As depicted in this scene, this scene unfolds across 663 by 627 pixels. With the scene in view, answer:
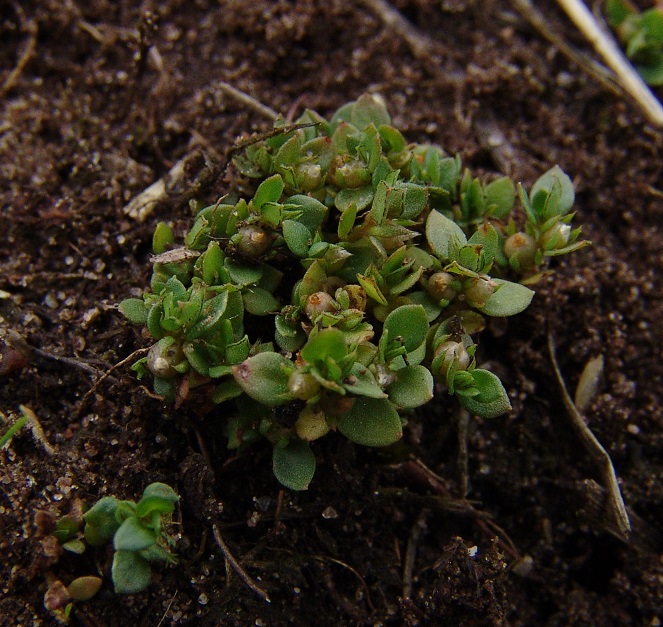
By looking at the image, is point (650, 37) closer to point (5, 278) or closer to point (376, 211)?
point (376, 211)

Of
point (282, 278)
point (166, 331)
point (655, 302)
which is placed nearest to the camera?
point (166, 331)

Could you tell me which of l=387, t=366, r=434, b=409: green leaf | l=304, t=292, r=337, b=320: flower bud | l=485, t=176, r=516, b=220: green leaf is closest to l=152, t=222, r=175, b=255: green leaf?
l=304, t=292, r=337, b=320: flower bud

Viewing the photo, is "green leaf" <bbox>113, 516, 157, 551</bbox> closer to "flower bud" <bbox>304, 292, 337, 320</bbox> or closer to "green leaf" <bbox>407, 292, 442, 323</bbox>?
"flower bud" <bbox>304, 292, 337, 320</bbox>

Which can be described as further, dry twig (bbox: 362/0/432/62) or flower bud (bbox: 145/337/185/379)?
dry twig (bbox: 362/0/432/62)

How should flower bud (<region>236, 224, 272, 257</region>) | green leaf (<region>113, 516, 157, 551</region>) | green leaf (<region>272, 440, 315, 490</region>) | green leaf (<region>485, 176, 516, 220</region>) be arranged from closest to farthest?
green leaf (<region>113, 516, 157, 551</region>)
green leaf (<region>272, 440, 315, 490</region>)
flower bud (<region>236, 224, 272, 257</region>)
green leaf (<region>485, 176, 516, 220</region>)

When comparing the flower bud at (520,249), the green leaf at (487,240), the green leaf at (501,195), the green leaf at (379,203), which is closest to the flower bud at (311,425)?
the green leaf at (379,203)

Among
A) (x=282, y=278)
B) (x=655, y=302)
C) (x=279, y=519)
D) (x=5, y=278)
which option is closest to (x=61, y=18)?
(x=5, y=278)
